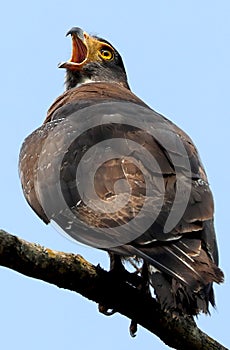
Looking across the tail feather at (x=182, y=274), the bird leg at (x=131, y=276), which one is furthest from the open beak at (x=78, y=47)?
the tail feather at (x=182, y=274)

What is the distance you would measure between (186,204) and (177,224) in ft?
1.11

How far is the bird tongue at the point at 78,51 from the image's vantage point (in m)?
11.6

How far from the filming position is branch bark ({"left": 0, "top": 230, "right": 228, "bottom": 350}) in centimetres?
617

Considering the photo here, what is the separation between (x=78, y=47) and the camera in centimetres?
1166

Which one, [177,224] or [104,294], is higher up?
[177,224]

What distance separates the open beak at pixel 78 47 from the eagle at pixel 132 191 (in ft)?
7.88

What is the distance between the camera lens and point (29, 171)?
8.18 metres

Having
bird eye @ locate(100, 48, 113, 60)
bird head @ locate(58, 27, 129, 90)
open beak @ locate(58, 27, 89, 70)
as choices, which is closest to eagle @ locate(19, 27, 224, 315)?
bird head @ locate(58, 27, 129, 90)

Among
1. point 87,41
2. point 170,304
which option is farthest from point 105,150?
point 87,41

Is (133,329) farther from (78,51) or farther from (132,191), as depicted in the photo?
(78,51)

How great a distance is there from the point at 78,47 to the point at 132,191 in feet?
16.0

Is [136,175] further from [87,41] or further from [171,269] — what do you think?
[87,41]

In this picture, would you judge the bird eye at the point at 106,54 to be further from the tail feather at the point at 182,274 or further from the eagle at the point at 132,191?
the tail feather at the point at 182,274

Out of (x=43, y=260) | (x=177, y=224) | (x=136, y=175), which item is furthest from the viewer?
(x=136, y=175)
